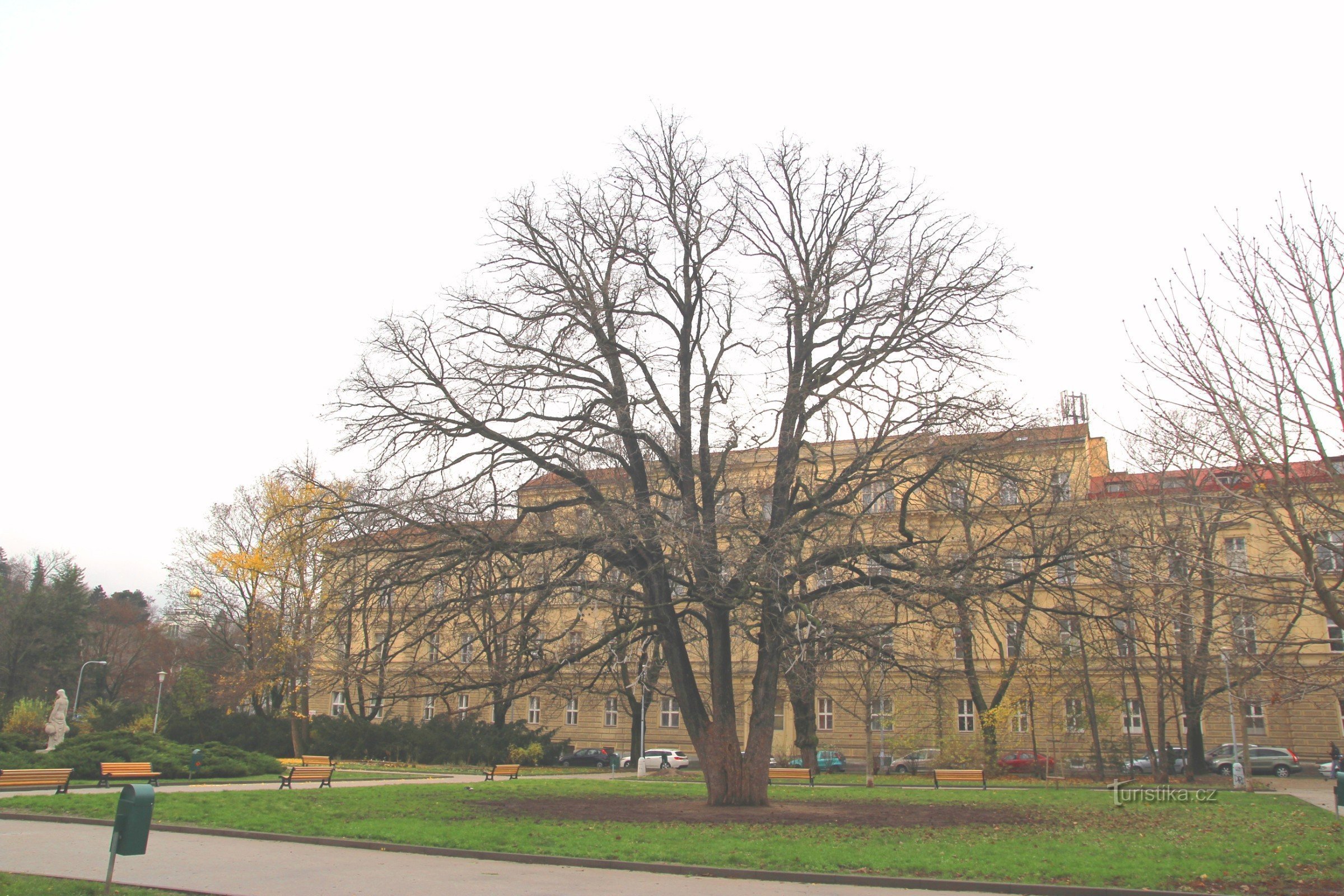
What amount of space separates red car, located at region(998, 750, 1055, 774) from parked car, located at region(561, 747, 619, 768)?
67.5ft

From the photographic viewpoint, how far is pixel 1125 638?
1569cm

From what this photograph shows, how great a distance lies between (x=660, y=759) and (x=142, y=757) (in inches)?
933

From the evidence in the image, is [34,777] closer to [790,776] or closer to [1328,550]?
[790,776]

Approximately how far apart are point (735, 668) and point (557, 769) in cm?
1334

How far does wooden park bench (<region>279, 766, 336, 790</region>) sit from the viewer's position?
2470 cm

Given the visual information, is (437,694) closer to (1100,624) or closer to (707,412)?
(707,412)

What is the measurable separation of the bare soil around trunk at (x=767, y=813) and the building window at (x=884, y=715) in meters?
18.3

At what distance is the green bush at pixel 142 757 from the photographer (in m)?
25.2

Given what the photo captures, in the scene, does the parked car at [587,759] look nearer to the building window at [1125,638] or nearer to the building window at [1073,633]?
the building window at [1125,638]

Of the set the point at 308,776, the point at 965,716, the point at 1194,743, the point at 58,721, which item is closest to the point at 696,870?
the point at 308,776

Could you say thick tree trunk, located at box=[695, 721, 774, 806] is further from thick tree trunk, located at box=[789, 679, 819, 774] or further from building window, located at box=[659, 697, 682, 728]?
building window, located at box=[659, 697, 682, 728]

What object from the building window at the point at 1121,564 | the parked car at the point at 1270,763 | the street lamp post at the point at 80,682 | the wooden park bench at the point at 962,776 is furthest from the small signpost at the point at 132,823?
the street lamp post at the point at 80,682

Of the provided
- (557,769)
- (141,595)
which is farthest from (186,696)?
(141,595)

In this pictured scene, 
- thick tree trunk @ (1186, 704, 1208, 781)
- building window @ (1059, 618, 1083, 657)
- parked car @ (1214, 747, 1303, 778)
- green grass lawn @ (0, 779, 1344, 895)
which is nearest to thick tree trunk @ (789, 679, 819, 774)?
building window @ (1059, 618, 1083, 657)
